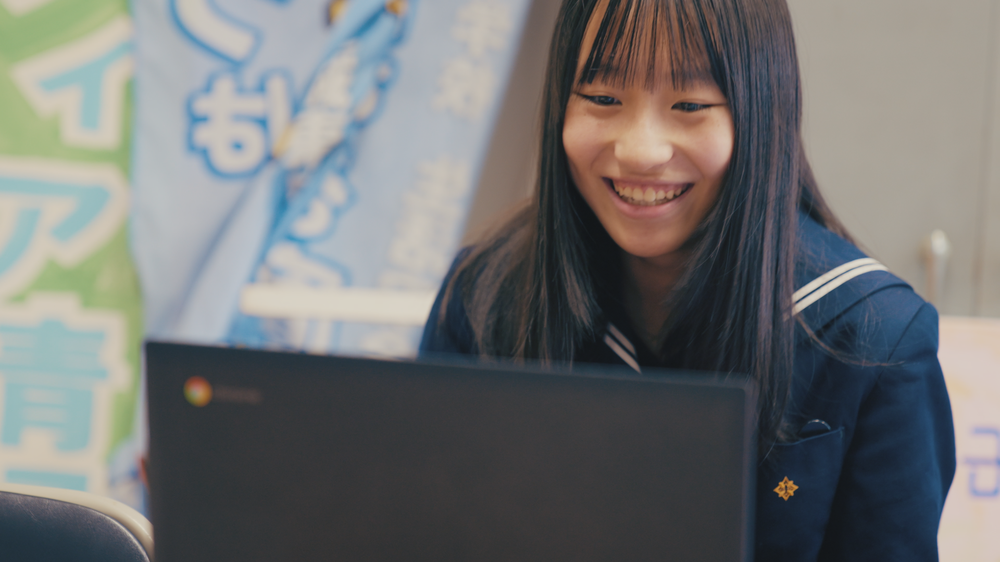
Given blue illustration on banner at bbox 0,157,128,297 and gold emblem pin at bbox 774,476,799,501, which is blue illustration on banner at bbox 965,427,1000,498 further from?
blue illustration on banner at bbox 0,157,128,297

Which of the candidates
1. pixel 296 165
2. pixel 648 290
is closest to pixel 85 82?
pixel 296 165

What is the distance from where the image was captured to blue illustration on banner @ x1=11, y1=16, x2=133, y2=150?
1823 millimetres

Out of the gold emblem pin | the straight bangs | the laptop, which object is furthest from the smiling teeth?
the laptop

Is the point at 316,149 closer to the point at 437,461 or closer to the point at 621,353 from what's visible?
Result: the point at 621,353

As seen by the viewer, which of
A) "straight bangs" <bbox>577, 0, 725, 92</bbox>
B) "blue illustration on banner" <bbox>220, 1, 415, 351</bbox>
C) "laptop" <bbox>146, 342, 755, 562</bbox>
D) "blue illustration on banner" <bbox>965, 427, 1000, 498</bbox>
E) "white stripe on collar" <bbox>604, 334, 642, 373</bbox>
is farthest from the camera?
"blue illustration on banner" <bbox>220, 1, 415, 351</bbox>

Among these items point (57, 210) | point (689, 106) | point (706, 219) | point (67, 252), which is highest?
point (689, 106)

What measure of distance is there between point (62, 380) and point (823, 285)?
1.81 meters

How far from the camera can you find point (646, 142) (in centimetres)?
76

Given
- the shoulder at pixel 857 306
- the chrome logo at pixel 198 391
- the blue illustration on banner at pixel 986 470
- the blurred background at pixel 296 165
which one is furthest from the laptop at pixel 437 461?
the blurred background at pixel 296 165

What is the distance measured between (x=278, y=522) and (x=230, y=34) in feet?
5.38

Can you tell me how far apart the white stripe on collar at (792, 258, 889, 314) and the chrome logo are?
0.63 metres

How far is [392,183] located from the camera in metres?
1.86

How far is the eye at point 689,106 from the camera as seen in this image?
76cm

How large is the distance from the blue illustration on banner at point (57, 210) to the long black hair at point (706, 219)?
51.3 inches
